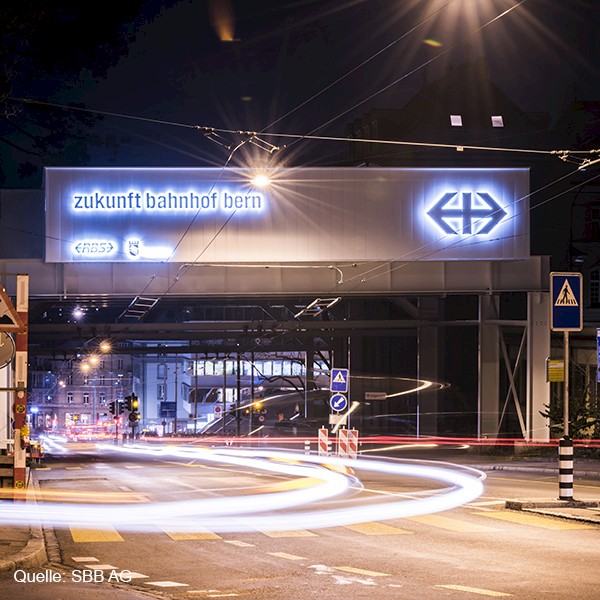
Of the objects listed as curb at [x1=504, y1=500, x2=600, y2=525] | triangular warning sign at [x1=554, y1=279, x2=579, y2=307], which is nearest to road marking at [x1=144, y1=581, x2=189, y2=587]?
curb at [x1=504, y1=500, x2=600, y2=525]

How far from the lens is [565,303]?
21.0m

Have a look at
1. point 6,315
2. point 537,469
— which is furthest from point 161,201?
point 6,315

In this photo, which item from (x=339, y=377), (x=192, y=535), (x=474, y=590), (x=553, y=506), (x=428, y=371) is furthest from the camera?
(x=428, y=371)

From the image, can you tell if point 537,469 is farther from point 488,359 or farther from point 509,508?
point 509,508

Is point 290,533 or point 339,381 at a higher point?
point 339,381

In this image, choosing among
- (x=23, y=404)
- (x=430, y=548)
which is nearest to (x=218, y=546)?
(x=430, y=548)

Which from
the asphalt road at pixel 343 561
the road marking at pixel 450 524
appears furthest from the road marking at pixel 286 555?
the road marking at pixel 450 524

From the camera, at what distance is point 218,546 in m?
14.8

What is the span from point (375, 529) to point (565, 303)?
6.41m

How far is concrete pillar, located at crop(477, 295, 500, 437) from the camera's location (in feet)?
160

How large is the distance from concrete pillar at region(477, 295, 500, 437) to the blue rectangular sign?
90.6 ft

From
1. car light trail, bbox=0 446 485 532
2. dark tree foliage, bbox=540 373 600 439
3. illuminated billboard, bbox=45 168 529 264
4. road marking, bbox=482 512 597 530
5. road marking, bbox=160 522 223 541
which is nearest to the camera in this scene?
road marking, bbox=160 522 223 541

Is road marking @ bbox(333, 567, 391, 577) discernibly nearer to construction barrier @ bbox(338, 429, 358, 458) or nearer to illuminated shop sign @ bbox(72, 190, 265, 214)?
construction barrier @ bbox(338, 429, 358, 458)

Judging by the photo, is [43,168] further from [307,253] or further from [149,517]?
[149,517]
